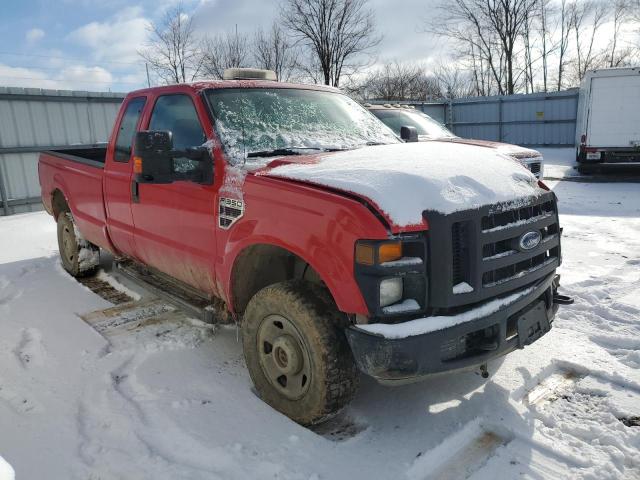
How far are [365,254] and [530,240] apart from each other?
41.9 inches

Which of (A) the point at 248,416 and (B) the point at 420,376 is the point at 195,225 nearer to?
(A) the point at 248,416

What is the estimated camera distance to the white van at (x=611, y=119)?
12.8 metres

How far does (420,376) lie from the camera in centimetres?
247

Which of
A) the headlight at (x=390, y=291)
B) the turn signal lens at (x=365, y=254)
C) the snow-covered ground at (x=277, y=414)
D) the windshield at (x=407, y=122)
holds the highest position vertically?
the windshield at (x=407, y=122)

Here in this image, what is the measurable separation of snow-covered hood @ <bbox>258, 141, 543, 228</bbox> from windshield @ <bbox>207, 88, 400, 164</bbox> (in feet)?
0.90

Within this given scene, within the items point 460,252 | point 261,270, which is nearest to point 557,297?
point 460,252

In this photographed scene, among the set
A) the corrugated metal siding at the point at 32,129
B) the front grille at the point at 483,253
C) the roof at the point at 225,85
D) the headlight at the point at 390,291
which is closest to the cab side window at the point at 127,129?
the roof at the point at 225,85

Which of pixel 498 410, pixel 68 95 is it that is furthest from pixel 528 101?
pixel 498 410

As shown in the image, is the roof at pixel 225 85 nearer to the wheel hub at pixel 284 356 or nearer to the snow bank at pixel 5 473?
the wheel hub at pixel 284 356

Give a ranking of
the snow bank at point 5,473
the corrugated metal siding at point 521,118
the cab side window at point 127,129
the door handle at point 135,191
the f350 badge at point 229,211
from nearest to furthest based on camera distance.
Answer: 1. the snow bank at point 5,473
2. the f350 badge at point 229,211
3. the door handle at point 135,191
4. the cab side window at point 127,129
5. the corrugated metal siding at point 521,118

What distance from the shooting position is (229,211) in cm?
310

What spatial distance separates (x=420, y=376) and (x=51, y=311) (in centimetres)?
368

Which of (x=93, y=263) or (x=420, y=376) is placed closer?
(x=420, y=376)

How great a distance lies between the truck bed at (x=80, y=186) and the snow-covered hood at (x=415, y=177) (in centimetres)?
255
